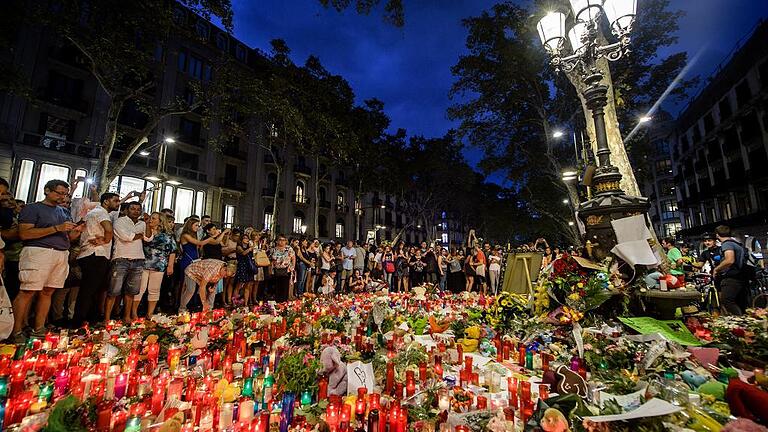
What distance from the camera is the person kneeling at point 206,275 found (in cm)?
611

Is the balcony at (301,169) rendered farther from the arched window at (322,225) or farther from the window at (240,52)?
the window at (240,52)

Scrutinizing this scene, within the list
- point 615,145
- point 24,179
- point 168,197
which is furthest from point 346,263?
point 24,179

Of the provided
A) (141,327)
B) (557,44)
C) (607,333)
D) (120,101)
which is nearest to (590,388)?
(607,333)

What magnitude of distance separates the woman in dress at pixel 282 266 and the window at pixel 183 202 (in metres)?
18.8

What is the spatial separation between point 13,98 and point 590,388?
27.1 metres

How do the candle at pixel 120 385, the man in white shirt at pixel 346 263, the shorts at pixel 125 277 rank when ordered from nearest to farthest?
the candle at pixel 120 385, the shorts at pixel 125 277, the man in white shirt at pixel 346 263

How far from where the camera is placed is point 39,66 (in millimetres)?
18641

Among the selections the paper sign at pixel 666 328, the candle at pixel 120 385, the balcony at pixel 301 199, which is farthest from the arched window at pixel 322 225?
the candle at pixel 120 385

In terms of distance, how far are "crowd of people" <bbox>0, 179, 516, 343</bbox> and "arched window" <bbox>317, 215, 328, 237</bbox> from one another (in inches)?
967

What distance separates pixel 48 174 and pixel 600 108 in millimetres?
26118

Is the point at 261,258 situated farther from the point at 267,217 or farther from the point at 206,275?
the point at 267,217

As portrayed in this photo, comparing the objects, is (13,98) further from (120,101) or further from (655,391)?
(655,391)

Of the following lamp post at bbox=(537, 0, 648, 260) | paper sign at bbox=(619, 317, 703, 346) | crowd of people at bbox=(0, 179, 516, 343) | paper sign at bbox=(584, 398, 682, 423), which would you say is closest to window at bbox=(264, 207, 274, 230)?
crowd of people at bbox=(0, 179, 516, 343)

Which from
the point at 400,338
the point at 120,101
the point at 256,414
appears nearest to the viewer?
the point at 256,414
